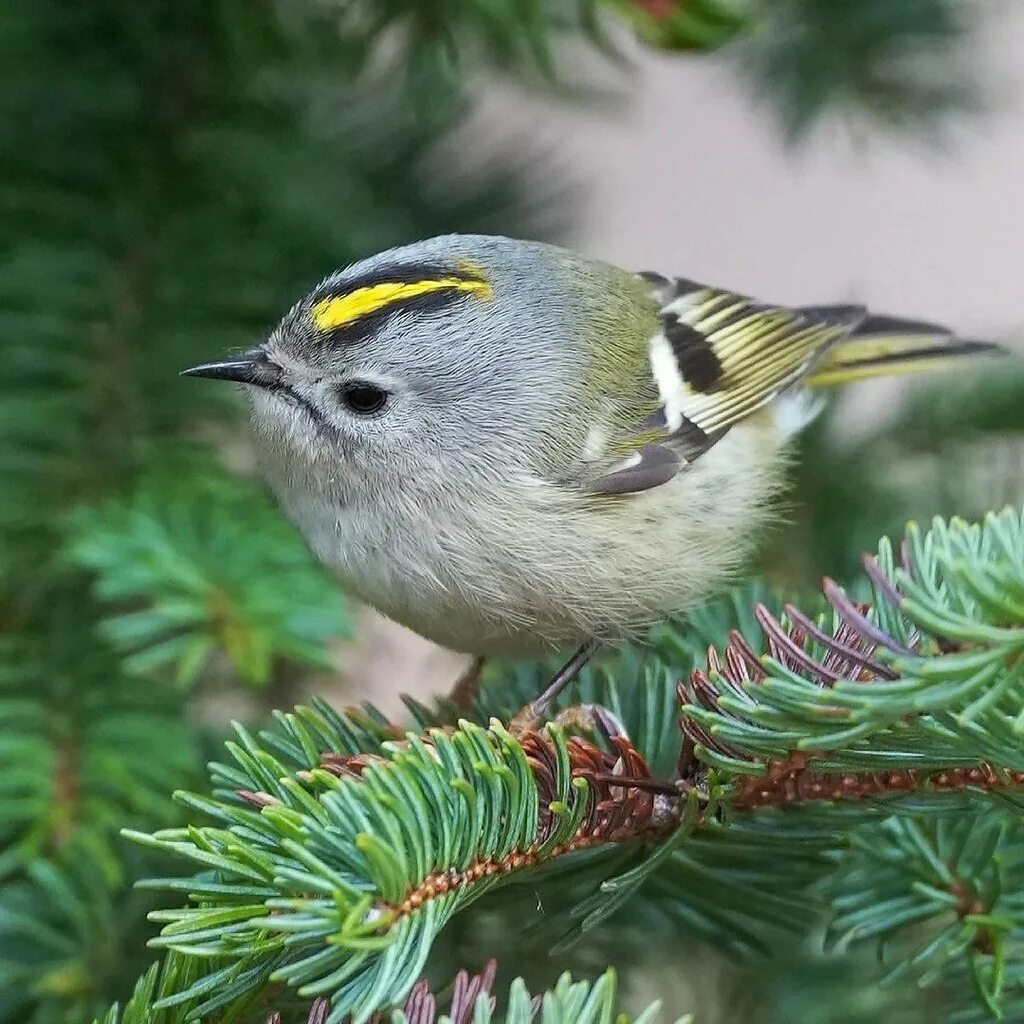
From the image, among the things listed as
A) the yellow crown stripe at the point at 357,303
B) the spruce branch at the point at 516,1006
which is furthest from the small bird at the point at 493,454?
the spruce branch at the point at 516,1006

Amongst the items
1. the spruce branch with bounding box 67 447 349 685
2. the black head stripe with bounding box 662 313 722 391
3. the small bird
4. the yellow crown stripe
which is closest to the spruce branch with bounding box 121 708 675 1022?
the spruce branch with bounding box 67 447 349 685

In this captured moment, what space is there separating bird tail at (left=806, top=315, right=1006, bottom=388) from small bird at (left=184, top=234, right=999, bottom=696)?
9.5 inches

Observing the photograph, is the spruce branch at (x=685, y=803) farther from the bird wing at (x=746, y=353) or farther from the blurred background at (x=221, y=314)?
the bird wing at (x=746, y=353)

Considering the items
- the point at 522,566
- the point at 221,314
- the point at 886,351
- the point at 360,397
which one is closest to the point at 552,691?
the point at 522,566

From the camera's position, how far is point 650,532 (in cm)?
86

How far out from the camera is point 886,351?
1.17 metres

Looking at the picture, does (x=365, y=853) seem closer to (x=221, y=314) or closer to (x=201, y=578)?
(x=201, y=578)

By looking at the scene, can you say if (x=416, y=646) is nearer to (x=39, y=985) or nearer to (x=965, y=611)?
(x=39, y=985)

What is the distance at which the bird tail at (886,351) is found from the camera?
114cm

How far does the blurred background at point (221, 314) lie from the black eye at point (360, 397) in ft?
0.29

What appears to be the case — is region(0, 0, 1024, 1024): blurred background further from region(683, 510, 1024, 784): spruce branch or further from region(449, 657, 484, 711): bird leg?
region(683, 510, 1024, 784): spruce branch

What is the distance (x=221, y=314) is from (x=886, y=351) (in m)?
0.63

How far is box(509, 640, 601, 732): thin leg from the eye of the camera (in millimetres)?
767

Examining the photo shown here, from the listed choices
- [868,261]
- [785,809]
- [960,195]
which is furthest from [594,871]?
[960,195]
